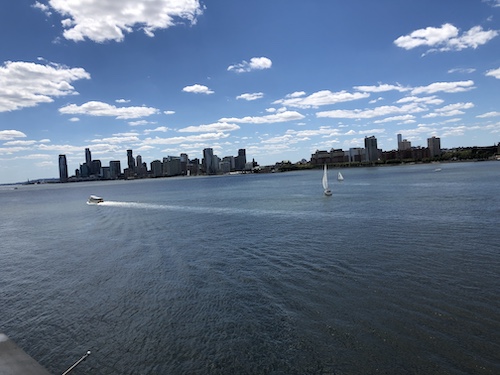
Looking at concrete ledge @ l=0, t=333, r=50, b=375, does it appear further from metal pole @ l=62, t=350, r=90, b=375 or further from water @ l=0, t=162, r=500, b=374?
metal pole @ l=62, t=350, r=90, b=375

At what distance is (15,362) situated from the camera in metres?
14.5

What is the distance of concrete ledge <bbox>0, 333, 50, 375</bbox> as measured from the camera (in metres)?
13.8

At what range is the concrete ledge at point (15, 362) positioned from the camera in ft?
45.3

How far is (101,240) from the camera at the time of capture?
4334cm

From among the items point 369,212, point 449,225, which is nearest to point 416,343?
point 449,225

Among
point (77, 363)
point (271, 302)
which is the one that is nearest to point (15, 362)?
point (77, 363)

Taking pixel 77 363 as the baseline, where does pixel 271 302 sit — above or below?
above

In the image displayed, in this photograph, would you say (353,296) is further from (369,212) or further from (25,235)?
(25,235)

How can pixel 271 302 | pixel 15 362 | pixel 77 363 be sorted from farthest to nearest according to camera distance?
pixel 271 302
pixel 15 362
pixel 77 363

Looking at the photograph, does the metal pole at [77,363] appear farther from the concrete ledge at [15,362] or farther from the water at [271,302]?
the concrete ledge at [15,362]

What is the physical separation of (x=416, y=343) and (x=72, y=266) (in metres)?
28.2

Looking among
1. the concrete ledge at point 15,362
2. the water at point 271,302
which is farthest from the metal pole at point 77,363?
the concrete ledge at point 15,362

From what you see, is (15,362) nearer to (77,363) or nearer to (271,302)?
(77,363)

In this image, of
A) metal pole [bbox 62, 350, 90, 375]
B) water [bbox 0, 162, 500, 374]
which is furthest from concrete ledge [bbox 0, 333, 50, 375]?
metal pole [bbox 62, 350, 90, 375]
